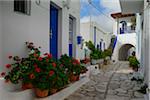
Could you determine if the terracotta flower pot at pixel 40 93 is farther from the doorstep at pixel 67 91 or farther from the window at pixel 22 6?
the window at pixel 22 6

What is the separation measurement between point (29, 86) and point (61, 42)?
3.87 meters

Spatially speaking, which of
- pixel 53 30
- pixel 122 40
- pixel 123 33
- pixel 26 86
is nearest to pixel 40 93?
pixel 26 86

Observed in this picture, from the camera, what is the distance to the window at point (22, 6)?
5935mm

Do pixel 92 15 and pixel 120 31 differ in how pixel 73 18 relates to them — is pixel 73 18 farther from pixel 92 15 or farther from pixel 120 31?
pixel 120 31

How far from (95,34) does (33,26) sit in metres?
17.2

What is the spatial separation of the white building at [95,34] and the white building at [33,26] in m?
10.8

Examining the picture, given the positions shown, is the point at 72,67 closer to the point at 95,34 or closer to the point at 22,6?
the point at 22,6

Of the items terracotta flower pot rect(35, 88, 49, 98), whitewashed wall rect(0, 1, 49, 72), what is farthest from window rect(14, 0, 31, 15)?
terracotta flower pot rect(35, 88, 49, 98)

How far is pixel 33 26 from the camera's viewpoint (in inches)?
257

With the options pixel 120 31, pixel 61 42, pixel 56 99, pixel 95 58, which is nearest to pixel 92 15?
pixel 95 58

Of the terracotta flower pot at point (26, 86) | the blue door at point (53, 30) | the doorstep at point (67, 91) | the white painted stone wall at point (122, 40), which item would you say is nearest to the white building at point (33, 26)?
the blue door at point (53, 30)

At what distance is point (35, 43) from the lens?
22.1 feet

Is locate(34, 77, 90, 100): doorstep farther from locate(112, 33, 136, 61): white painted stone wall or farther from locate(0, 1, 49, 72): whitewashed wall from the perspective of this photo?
locate(112, 33, 136, 61): white painted stone wall

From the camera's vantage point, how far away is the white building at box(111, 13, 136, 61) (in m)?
27.0
